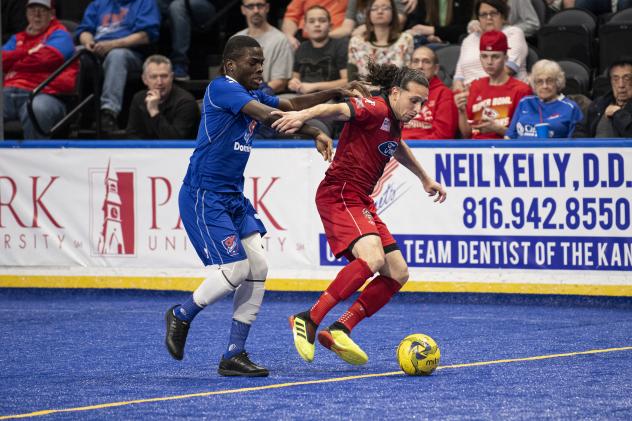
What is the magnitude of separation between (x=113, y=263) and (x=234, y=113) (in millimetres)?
5083

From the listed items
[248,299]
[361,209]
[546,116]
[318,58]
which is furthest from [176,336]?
[318,58]

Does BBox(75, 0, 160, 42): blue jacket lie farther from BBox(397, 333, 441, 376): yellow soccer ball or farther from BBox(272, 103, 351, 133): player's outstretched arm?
BBox(397, 333, 441, 376): yellow soccer ball

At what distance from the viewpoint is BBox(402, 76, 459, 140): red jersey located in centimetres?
1179

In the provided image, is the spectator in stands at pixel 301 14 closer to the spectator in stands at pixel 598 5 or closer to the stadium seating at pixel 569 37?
the stadium seating at pixel 569 37

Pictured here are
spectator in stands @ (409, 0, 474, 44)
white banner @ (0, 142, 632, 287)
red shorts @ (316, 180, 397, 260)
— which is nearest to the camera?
red shorts @ (316, 180, 397, 260)

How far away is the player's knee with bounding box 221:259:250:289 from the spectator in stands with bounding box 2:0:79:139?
7007mm

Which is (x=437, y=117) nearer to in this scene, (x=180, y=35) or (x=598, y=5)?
(x=598, y=5)

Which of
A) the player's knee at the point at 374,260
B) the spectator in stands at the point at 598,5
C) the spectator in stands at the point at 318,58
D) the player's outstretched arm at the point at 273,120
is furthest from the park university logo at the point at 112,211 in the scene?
the spectator in stands at the point at 598,5

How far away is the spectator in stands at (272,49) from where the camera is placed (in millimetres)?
13164

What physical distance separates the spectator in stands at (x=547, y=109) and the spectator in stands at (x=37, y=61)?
5.50 m

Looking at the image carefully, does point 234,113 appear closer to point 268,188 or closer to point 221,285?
point 221,285

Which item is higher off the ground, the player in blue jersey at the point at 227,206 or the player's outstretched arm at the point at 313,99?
the player's outstretched arm at the point at 313,99

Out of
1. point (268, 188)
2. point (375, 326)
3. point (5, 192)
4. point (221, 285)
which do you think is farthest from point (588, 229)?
point (5, 192)

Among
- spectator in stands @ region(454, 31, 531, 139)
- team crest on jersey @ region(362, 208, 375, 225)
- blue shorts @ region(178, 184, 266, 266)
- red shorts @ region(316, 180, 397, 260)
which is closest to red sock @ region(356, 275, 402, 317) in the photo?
red shorts @ region(316, 180, 397, 260)
